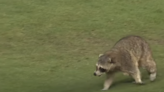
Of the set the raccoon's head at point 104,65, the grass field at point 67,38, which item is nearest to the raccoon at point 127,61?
the raccoon's head at point 104,65

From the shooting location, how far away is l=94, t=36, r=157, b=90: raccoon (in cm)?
817

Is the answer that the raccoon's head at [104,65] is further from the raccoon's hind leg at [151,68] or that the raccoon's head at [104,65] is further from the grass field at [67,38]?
the raccoon's hind leg at [151,68]

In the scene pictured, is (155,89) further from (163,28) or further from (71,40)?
(163,28)

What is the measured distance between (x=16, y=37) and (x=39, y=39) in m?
0.62

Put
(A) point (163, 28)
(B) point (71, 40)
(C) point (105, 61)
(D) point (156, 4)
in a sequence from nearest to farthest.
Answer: (C) point (105, 61), (B) point (71, 40), (A) point (163, 28), (D) point (156, 4)

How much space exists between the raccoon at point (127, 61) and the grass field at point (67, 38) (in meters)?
0.20

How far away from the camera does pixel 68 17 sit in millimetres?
13375

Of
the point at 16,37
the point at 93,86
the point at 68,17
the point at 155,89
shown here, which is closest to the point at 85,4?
the point at 68,17

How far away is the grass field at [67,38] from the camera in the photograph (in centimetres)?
869

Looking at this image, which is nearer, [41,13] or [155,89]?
[155,89]

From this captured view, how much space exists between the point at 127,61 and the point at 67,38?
3927mm

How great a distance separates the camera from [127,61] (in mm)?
8273

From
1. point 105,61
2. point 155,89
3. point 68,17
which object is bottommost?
point 155,89

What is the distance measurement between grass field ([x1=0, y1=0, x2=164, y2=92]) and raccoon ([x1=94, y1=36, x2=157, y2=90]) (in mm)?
199
